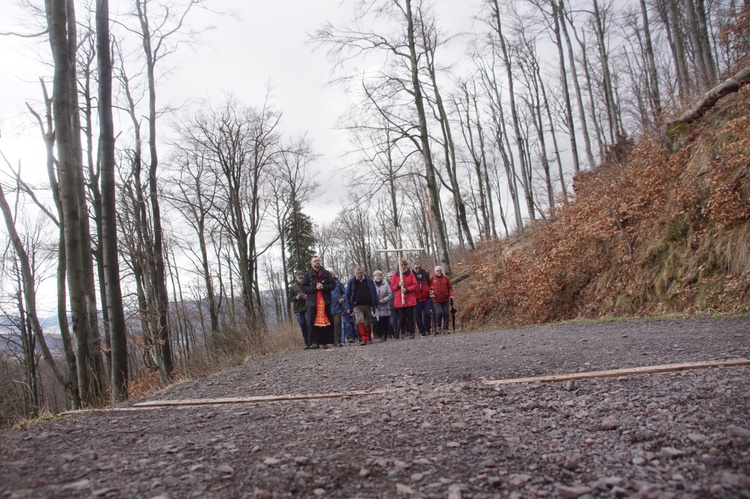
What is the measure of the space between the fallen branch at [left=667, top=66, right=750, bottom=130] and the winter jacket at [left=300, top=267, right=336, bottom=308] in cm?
985

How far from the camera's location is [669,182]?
1126cm

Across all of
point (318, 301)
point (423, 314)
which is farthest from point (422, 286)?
point (318, 301)

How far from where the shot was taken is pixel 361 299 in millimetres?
12406

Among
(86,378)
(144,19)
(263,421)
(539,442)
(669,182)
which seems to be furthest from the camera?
(144,19)

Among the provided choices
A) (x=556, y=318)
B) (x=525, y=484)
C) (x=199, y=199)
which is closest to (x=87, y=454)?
(x=525, y=484)

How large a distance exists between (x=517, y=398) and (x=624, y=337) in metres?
3.94

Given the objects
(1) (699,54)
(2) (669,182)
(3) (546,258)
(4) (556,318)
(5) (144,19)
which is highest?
(5) (144,19)

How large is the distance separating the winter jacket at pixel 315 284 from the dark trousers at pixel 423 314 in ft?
8.41

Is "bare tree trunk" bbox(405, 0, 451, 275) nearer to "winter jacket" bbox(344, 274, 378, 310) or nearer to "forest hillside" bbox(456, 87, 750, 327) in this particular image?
"forest hillside" bbox(456, 87, 750, 327)

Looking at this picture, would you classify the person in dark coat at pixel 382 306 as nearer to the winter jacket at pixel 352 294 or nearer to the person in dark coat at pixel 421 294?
the person in dark coat at pixel 421 294

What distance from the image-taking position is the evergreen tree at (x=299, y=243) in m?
37.0

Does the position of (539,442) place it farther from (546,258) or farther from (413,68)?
(413,68)

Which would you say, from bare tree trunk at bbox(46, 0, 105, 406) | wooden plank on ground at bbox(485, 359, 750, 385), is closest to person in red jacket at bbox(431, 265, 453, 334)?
bare tree trunk at bbox(46, 0, 105, 406)

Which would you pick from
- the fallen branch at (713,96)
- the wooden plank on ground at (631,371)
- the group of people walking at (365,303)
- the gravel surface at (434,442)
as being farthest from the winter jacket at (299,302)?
the fallen branch at (713,96)
